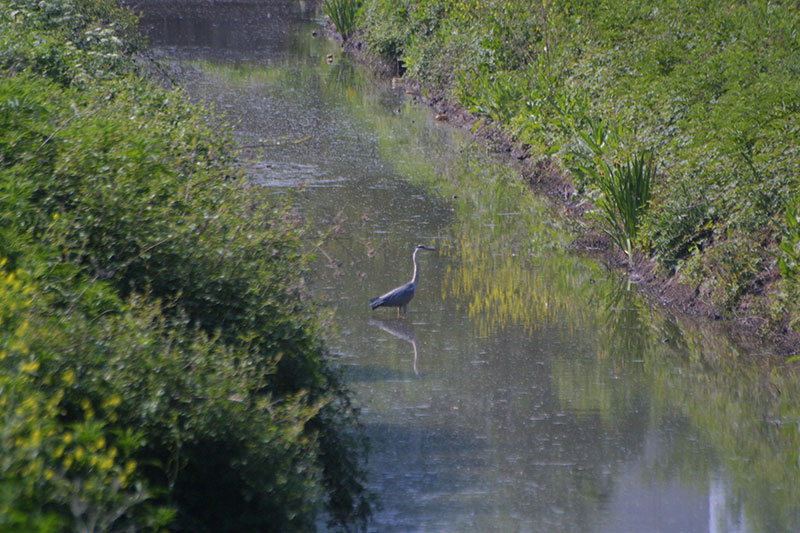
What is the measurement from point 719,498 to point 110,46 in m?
9.63

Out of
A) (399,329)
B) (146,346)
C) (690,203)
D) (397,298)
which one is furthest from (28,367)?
(690,203)

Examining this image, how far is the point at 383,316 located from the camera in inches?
359

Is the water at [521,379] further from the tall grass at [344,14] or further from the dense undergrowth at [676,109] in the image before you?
the tall grass at [344,14]

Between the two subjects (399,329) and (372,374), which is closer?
(372,374)

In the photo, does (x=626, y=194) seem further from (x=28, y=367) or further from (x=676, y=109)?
(x=28, y=367)

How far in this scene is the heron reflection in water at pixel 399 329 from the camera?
864cm

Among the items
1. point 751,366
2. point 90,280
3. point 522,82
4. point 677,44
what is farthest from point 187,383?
point 522,82

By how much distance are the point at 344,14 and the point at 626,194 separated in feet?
60.0

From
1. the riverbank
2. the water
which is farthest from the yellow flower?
the riverbank

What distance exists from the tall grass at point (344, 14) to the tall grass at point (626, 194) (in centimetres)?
1755

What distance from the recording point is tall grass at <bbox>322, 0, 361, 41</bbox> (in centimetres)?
2702

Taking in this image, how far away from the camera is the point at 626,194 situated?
1040 centimetres

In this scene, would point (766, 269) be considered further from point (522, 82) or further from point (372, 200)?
point (522, 82)

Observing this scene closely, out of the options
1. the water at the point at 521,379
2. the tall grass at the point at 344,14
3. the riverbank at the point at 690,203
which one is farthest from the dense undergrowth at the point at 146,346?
the tall grass at the point at 344,14
